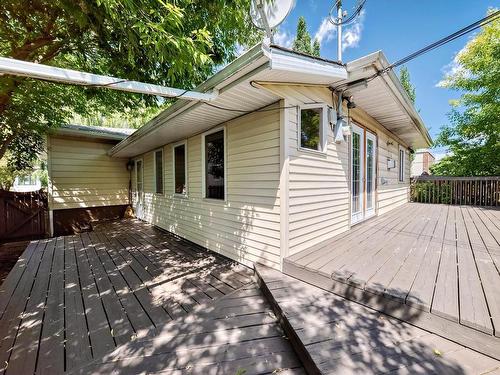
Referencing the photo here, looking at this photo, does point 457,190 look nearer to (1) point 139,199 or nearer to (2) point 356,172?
(2) point 356,172

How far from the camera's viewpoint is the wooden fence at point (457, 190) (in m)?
→ 7.60

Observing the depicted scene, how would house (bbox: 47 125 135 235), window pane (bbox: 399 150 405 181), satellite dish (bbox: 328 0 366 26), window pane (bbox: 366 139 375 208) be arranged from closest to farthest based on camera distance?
satellite dish (bbox: 328 0 366 26), window pane (bbox: 366 139 375 208), house (bbox: 47 125 135 235), window pane (bbox: 399 150 405 181)

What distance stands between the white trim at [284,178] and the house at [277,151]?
13 millimetres

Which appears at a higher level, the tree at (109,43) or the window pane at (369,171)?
the tree at (109,43)

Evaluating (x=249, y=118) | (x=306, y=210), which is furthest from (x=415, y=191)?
(x=249, y=118)

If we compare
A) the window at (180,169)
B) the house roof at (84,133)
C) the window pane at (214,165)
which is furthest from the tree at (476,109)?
the house roof at (84,133)

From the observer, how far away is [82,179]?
25.0ft

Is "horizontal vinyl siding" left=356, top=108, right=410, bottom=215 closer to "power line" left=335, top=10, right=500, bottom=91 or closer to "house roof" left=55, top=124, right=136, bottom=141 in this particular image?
"power line" left=335, top=10, right=500, bottom=91

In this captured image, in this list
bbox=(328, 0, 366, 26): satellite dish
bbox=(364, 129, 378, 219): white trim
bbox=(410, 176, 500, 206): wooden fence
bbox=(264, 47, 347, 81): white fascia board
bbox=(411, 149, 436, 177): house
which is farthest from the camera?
bbox=(411, 149, 436, 177): house

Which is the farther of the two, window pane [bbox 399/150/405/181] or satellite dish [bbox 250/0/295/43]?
window pane [bbox 399/150/405/181]

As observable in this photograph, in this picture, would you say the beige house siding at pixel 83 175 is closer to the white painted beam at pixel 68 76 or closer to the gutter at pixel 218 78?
the gutter at pixel 218 78

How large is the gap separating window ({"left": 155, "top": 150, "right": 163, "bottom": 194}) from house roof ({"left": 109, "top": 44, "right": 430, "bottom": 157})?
1.33 meters

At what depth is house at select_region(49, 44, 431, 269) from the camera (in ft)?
9.30

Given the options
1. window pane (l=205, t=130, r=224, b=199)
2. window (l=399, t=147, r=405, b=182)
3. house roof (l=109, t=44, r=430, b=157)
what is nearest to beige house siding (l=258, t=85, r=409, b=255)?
house roof (l=109, t=44, r=430, b=157)
